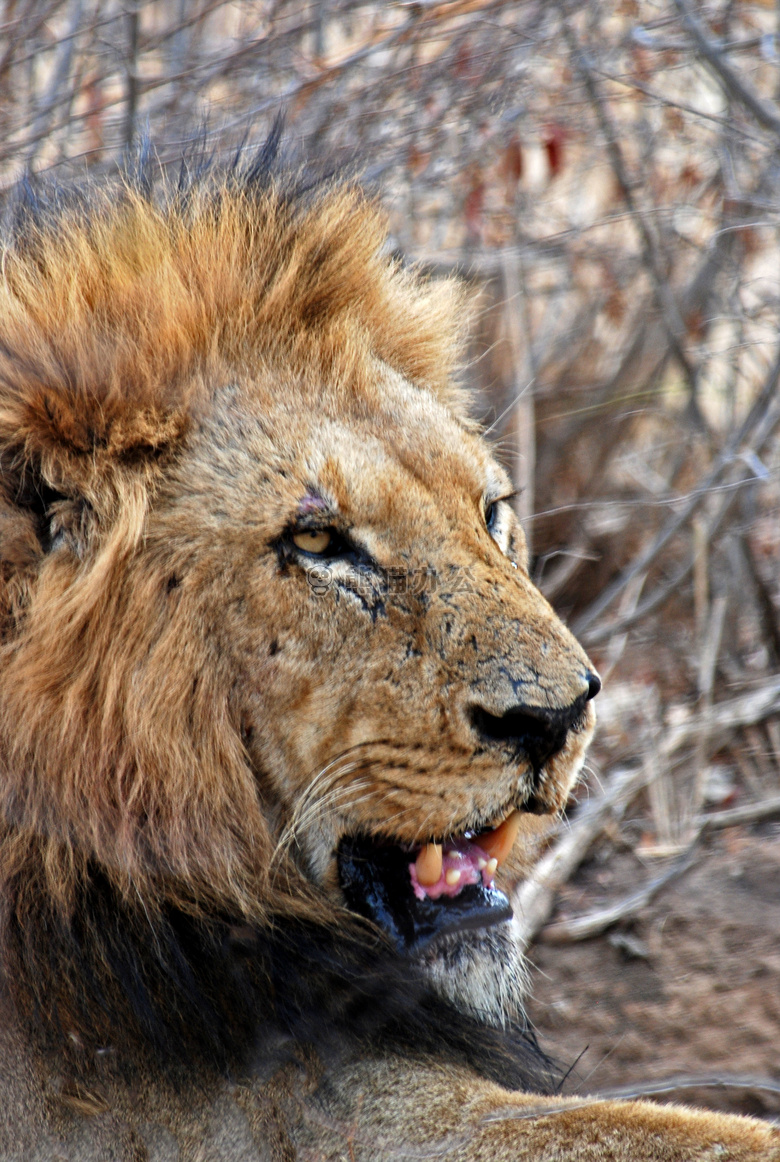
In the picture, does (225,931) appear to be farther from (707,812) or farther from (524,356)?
(524,356)

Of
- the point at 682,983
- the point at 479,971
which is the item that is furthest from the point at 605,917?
the point at 479,971

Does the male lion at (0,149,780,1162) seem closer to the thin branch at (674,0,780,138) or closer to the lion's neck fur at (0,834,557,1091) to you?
the lion's neck fur at (0,834,557,1091)

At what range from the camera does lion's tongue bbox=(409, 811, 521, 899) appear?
1.92 m

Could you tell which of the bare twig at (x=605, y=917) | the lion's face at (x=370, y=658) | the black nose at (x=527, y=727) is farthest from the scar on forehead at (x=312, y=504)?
the bare twig at (x=605, y=917)

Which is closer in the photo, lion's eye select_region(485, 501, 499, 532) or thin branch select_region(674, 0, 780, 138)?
lion's eye select_region(485, 501, 499, 532)

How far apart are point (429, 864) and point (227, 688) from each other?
0.43m

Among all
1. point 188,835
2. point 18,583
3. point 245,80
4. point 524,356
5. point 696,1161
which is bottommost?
point 696,1161

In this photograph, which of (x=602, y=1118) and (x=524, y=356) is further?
(x=524, y=356)

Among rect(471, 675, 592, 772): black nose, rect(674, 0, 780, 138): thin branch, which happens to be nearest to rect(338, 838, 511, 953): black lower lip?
rect(471, 675, 592, 772): black nose

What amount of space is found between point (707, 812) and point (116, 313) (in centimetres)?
246

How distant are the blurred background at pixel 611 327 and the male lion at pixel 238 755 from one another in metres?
1.02

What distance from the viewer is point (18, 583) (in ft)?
6.01

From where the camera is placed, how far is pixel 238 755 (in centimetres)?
186

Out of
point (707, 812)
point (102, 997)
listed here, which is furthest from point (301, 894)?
point (707, 812)
